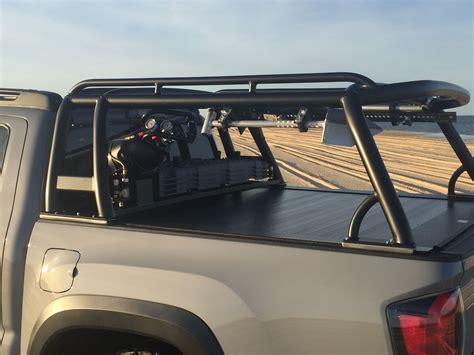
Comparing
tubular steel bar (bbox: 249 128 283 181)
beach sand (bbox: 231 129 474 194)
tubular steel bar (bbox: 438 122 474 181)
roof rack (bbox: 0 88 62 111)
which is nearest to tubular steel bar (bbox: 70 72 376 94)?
roof rack (bbox: 0 88 62 111)

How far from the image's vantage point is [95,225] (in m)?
2.73

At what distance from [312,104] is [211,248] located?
0.75 metres

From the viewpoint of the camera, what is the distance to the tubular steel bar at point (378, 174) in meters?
2.18

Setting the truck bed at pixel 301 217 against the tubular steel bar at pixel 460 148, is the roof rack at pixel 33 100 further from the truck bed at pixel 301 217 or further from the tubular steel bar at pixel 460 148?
the tubular steel bar at pixel 460 148

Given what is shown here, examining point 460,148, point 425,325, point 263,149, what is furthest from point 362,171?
point 425,325

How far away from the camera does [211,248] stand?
7.91ft

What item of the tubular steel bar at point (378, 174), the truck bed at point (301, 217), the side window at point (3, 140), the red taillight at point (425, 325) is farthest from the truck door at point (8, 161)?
the red taillight at point (425, 325)

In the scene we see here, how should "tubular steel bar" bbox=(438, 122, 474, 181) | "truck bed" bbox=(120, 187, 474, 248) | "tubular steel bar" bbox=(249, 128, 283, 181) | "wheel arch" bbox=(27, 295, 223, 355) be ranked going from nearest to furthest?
"wheel arch" bbox=(27, 295, 223, 355) < "truck bed" bbox=(120, 187, 474, 248) < "tubular steel bar" bbox=(438, 122, 474, 181) < "tubular steel bar" bbox=(249, 128, 283, 181)

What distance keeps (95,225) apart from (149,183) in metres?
0.79

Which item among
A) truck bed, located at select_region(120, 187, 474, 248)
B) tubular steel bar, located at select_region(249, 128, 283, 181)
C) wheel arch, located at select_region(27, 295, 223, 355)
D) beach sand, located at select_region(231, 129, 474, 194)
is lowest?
beach sand, located at select_region(231, 129, 474, 194)

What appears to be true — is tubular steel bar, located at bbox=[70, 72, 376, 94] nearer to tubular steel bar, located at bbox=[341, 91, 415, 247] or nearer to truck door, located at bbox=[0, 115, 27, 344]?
tubular steel bar, located at bbox=[341, 91, 415, 247]

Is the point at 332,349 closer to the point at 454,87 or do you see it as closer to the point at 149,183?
the point at 454,87

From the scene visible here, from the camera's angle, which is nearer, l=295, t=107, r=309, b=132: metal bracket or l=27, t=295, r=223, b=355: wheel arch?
l=27, t=295, r=223, b=355: wheel arch

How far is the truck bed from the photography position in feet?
9.09
